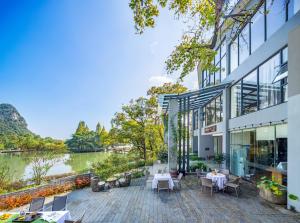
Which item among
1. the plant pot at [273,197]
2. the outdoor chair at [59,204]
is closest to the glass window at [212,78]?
the plant pot at [273,197]

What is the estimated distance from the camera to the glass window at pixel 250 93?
991 centimetres

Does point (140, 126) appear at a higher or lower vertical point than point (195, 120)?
lower

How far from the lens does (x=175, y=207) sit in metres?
6.64

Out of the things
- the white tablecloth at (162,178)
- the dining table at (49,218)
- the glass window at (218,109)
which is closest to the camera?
the dining table at (49,218)

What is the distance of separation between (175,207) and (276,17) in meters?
8.42

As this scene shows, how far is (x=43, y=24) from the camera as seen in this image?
14.4 m

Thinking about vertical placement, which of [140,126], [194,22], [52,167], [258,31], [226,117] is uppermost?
[258,31]

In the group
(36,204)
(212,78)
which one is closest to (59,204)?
(36,204)

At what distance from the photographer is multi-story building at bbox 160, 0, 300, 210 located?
621cm

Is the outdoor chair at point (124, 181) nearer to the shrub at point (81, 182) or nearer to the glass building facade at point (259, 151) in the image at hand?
the shrub at point (81, 182)

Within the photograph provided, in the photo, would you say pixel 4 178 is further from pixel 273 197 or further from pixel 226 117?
pixel 226 117

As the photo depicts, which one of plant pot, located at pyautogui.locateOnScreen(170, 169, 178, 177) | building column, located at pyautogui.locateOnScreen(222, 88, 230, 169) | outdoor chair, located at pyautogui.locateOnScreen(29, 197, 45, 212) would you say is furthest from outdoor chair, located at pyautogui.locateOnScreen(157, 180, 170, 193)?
building column, located at pyautogui.locateOnScreen(222, 88, 230, 169)

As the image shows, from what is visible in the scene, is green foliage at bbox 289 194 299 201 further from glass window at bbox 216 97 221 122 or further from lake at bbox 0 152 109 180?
lake at bbox 0 152 109 180

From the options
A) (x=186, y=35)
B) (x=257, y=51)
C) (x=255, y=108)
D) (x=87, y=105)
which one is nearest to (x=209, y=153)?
(x=255, y=108)
